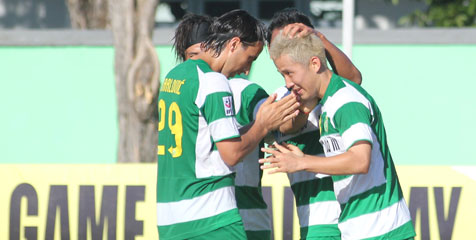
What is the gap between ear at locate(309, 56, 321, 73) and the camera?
→ 3.49 meters

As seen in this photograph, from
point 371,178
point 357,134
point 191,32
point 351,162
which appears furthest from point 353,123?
point 191,32

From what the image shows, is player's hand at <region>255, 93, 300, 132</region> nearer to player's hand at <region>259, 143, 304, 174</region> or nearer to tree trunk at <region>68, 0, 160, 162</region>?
player's hand at <region>259, 143, 304, 174</region>

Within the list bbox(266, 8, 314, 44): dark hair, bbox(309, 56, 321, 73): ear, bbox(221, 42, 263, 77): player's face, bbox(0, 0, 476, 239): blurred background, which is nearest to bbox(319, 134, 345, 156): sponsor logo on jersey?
bbox(309, 56, 321, 73): ear

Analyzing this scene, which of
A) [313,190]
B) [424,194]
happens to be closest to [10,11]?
[424,194]

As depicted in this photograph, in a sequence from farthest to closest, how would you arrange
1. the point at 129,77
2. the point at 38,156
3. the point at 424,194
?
the point at 38,156 < the point at 129,77 < the point at 424,194

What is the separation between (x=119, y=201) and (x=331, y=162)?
320 cm

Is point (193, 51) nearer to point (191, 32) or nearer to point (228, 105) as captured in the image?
point (191, 32)

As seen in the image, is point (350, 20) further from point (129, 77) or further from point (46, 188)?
point (46, 188)

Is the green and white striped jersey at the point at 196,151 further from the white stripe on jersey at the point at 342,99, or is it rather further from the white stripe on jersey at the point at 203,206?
the white stripe on jersey at the point at 342,99

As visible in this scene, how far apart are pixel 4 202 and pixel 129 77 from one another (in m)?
3.06

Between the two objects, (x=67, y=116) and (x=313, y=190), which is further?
(x=67, y=116)

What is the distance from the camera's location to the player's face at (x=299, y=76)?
3.49 meters

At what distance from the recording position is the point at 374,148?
3.41m

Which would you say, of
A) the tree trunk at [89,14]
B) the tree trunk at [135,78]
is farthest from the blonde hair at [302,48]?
the tree trunk at [89,14]
